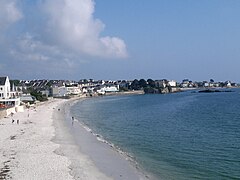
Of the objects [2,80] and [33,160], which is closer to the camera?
[33,160]

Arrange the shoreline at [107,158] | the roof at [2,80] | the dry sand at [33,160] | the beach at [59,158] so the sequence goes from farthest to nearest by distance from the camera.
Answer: the roof at [2,80], the shoreline at [107,158], the beach at [59,158], the dry sand at [33,160]

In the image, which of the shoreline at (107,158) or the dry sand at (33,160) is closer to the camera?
the dry sand at (33,160)

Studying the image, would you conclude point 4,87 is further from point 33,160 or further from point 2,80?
point 33,160

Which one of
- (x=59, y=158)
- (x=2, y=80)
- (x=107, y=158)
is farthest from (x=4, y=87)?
(x=107, y=158)

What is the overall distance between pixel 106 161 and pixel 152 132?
1348 cm

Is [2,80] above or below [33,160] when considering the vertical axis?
above

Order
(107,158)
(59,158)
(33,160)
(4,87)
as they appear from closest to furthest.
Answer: (33,160) < (59,158) < (107,158) < (4,87)

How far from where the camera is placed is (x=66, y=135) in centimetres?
3328

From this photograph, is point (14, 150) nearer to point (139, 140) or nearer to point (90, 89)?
point (139, 140)

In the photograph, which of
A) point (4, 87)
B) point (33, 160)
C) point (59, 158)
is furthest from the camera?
point (4, 87)

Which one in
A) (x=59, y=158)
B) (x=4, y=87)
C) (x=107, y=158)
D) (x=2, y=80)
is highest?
(x=2, y=80)

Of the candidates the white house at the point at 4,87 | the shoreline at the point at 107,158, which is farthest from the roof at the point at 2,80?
the shoreline at the point at 107,158

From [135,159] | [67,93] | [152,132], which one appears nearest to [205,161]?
[135,159]

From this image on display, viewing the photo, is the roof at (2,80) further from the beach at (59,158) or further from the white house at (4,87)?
the beach at (59,158)
